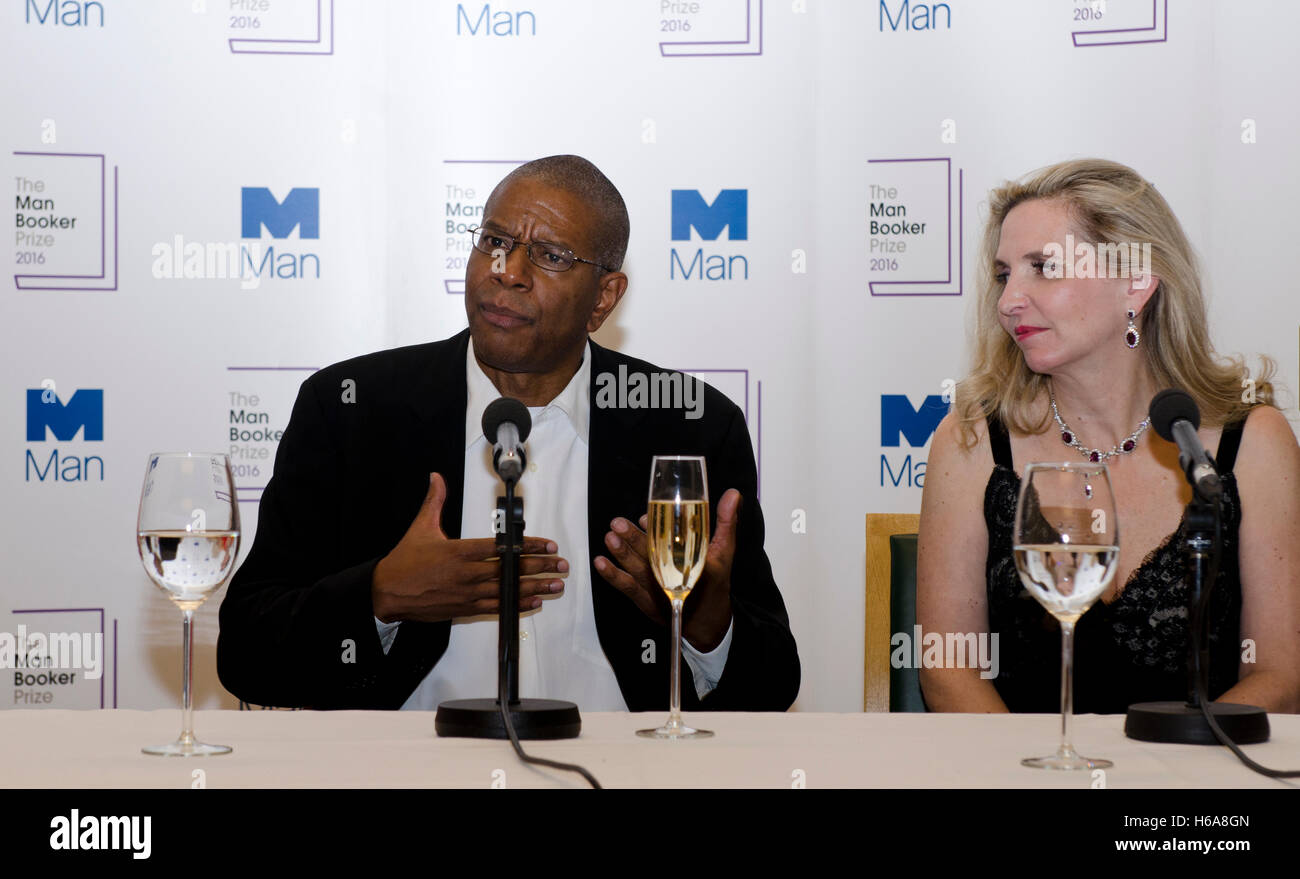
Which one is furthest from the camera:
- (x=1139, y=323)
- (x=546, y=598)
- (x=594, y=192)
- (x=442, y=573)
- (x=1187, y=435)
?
(x=594, y=192)

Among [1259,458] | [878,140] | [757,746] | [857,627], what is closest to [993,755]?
[757,746]

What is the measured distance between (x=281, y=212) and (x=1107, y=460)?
1916 millimetres

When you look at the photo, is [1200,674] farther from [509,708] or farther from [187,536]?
[187,536]

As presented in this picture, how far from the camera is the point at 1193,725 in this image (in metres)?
1.29

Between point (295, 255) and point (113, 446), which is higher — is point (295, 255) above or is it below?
above

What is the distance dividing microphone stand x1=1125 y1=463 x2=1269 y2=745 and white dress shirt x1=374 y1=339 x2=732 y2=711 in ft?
3.29

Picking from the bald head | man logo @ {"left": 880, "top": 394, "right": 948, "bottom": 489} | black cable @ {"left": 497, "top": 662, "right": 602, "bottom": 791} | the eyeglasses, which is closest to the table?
black cable @ {"left": 497, "top": 662, "right": 602, "bottom": 791}

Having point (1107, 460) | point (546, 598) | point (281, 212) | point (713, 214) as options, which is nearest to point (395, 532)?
point (546, 598)

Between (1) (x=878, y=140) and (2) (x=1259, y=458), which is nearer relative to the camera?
(2) (x=1259, y=458)

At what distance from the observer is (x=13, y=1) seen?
3057 millimetres

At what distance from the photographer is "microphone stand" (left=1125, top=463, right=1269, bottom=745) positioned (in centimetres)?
127

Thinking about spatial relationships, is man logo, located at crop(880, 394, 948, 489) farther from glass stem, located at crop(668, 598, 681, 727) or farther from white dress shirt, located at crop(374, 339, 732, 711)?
glass stem, located at crop(668, 598, 681, 727)

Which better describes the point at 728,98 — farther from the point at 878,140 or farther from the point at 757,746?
the point at 757,746
